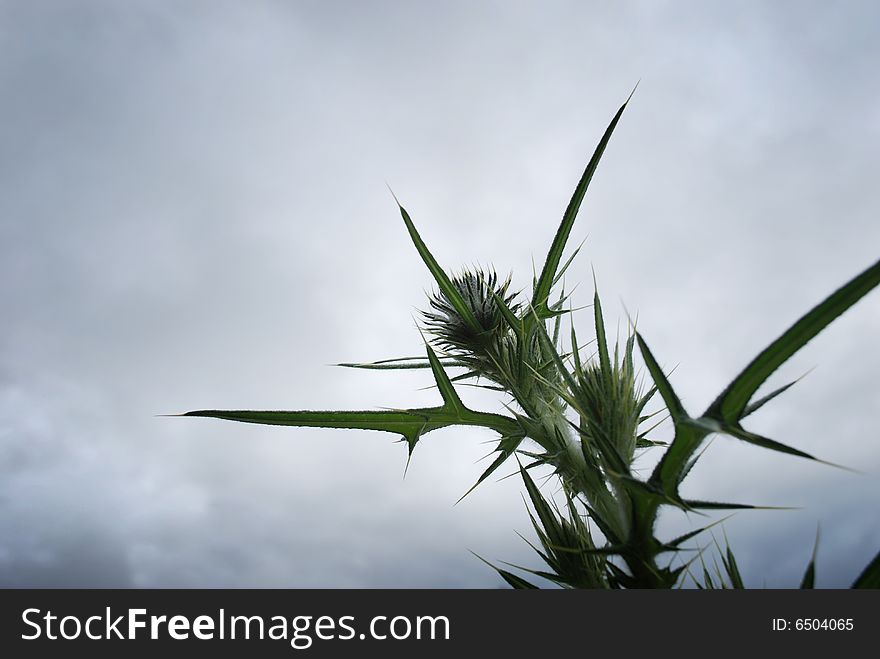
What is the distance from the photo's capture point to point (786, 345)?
1142 mm

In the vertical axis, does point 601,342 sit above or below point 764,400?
above

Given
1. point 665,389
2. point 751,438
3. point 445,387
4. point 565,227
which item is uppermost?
point 565,227

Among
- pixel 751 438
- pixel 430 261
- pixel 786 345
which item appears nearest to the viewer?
pixel 786 345

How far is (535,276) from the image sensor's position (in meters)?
2.14

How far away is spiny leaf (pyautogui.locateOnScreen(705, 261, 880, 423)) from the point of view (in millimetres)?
1068

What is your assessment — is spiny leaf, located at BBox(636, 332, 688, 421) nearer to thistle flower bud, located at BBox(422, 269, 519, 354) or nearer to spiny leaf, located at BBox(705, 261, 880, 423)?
spiny leaf, located at BBox(705, 261, 880, 423)

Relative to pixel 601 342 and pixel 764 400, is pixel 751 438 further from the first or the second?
pixel 601 342

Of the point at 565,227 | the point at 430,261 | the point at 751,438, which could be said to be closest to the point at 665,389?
the point at 751,438

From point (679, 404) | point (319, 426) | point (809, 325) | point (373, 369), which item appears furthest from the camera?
point (373, 369)

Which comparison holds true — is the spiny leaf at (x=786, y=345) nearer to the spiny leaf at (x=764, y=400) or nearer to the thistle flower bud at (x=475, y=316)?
the spiny leaf at (x=764, y=400)
